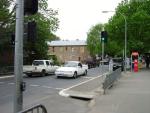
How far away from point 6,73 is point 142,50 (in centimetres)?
2603

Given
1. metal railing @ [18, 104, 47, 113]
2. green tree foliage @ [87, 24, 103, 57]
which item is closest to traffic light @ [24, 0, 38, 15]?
metal railing @ [18, 104, 47, 113]

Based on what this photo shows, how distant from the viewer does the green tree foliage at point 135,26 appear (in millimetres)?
57438

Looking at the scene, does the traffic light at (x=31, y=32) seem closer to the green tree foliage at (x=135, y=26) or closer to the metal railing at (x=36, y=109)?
the metal railing at (x=36, y=109)

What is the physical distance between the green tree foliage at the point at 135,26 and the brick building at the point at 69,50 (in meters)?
64.6

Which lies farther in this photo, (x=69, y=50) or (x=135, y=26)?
(x=69, y=50)

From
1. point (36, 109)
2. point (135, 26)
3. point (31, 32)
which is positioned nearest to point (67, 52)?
point (135, 26)

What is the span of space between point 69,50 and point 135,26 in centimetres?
7023

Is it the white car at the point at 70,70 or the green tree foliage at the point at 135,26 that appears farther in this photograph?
the green tree foliage at the point at 135,26

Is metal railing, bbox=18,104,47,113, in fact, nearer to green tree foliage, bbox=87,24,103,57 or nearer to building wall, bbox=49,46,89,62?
green tree foliage, bbox=87,24,103,57

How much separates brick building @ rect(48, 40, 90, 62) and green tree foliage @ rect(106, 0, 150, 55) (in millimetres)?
64554

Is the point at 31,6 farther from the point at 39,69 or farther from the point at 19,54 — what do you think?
the point at 39,69

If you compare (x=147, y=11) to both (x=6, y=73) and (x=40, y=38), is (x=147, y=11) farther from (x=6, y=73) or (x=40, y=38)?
(x=6, y=73)

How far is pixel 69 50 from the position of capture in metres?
127

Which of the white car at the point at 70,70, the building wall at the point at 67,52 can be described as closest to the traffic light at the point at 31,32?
the white car at the point at 70,70
